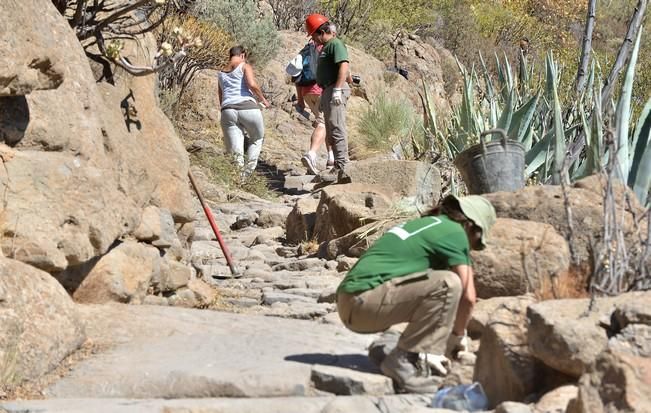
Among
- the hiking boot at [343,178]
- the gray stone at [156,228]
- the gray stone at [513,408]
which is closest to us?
the gray stone at [513,408]

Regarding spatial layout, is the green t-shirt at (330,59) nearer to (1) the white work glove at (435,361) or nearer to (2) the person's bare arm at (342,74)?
(2) the person's bare arm at (342,74)

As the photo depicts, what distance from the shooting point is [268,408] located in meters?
4.18

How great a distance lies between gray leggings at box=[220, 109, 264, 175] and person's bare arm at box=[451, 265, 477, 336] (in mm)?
7733

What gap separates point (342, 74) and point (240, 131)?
2.30 meters

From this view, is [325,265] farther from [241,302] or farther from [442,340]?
[442,340]

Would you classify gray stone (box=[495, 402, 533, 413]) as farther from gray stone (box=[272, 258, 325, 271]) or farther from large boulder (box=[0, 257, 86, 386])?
gray stone (box=[272, 258, 325, 271])

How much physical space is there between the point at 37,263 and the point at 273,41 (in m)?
14.9

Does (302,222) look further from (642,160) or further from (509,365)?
(509,365)

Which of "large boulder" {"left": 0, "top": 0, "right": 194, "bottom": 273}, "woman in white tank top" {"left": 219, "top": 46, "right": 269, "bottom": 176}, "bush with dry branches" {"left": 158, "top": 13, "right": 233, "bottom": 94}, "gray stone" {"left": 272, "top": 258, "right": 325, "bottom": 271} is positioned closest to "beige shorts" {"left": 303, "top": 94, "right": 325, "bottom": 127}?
"woman in white tank top" {"left": 219, "top": 46, "right": 269, "bottom": 176}

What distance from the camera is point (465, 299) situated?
4730mm

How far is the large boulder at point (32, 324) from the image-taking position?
449cm

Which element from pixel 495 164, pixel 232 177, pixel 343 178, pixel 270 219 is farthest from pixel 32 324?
pixel 232 177

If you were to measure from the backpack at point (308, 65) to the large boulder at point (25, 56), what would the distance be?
6.15 m

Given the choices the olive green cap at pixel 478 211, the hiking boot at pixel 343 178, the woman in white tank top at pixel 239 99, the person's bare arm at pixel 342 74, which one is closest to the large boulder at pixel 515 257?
the olive green cap at pixel 478 211
